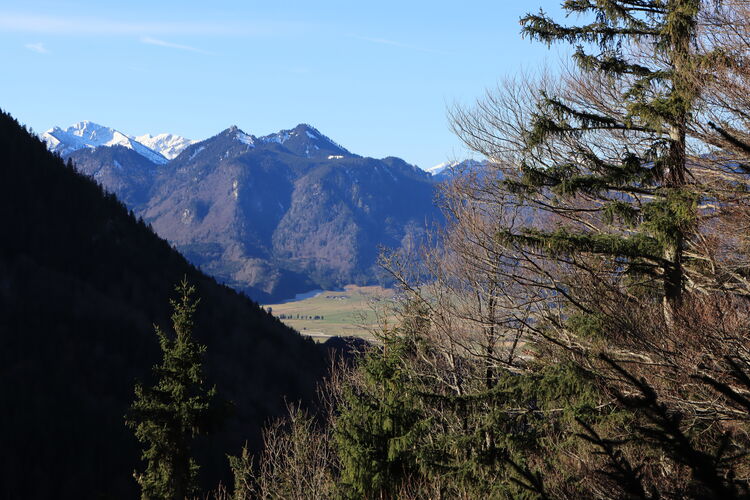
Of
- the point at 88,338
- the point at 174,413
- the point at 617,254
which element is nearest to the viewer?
the point at 617,254

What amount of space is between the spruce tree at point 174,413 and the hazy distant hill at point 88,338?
215 ft

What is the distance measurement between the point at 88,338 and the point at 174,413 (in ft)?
384

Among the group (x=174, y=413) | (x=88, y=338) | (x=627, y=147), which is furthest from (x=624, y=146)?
(x=88, y=338)

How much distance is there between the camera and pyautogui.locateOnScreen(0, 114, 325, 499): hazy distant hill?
9500 cm

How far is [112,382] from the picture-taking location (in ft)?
393

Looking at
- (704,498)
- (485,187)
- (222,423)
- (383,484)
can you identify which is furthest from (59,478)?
(704,498)

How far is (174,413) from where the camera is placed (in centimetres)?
2389

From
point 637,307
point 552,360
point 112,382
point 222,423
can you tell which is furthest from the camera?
point 112,382

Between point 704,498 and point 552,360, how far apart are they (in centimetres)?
1092

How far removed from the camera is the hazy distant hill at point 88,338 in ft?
312

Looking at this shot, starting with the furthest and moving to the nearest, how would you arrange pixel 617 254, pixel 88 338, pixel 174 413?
1. pixel 88 338
2. pixel 174 413
3. pixel 617 254

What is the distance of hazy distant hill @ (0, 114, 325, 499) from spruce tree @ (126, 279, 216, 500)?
65.4 metres

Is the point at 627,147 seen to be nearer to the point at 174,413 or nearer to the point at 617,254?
the point at 617,254

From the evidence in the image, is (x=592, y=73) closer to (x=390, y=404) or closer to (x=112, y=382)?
(x=390, y=404)
